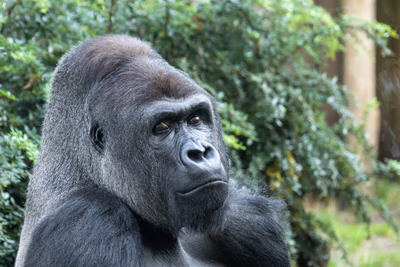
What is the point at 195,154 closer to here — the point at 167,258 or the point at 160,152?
the point at 160,152

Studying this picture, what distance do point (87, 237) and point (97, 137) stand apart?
56 centimetres

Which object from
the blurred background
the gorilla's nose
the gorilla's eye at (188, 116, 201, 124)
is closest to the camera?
the gorilla's nose

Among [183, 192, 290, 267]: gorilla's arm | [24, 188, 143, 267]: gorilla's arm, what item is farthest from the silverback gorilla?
[183, 192, 290, 267]: gorilla's arm

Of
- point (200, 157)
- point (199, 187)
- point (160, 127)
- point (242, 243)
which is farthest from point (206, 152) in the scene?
point (242, 243)

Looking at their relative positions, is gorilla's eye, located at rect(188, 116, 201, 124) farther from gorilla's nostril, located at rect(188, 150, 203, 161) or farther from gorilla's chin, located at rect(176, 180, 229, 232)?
gorilla's chin, located at rect(176, 180, 229, 232)


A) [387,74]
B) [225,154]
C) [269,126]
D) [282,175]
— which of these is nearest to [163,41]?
[269,126]

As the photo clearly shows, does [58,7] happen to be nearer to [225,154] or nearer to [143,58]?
[143,58]

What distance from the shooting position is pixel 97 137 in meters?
2.53

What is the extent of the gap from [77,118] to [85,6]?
5.99 feet

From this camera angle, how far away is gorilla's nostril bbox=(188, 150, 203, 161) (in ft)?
7.68

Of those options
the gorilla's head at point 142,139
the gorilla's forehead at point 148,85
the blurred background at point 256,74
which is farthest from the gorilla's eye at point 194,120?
the blurred background at point 256,74

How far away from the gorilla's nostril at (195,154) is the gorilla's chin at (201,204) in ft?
0.47

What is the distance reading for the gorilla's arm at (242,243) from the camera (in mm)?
2967

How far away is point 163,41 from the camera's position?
4.47 meters
